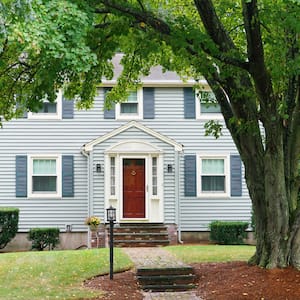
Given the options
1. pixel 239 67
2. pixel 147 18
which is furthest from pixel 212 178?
pixel 147 18

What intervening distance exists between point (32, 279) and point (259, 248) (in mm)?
4692

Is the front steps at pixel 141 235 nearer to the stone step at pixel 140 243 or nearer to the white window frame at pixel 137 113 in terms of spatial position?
the stone step at pixel 140 243

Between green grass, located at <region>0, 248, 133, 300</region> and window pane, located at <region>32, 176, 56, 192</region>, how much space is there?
4.60 meters

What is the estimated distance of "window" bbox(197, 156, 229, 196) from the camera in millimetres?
20766

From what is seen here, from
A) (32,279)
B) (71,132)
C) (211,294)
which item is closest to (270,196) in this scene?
(211,294)

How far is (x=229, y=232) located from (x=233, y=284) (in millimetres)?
9479

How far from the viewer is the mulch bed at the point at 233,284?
32.4ft

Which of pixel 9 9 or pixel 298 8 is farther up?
pixel 298 8

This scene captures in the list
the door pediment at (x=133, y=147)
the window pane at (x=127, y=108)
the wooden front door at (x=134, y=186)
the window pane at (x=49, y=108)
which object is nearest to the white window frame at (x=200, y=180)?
the door pediment at (x=133, y=147)

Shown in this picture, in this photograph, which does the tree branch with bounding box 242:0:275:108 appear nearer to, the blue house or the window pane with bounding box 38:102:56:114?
the blue house

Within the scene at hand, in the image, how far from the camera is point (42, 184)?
2028 cm

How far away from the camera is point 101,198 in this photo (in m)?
19.8

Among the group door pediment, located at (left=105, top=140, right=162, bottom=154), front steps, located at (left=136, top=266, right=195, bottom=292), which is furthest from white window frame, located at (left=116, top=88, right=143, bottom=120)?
front steps, located at (left=136, top=266, right=195, bottom=292)

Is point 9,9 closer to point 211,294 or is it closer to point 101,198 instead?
point 211,294
